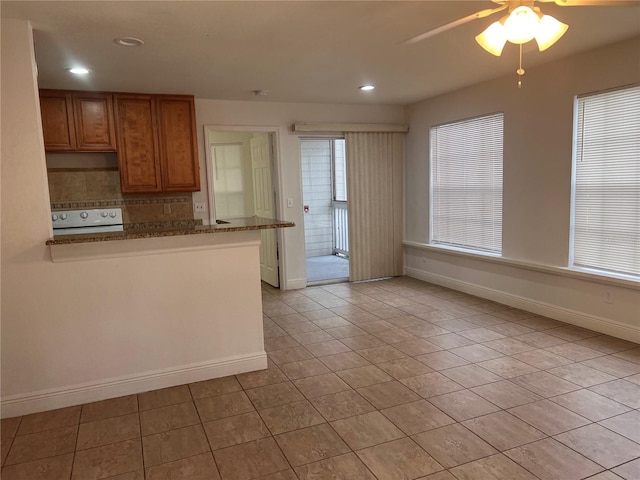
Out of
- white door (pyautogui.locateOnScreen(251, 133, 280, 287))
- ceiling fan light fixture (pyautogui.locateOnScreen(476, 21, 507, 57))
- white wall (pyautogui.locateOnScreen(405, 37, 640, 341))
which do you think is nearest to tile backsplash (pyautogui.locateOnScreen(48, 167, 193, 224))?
white door (pyautogui.locateOnScreen(251, 133, 280, 287))

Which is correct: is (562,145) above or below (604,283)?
above

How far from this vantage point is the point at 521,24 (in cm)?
191

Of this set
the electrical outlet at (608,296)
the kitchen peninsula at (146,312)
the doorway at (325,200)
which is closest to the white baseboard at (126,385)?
the kitchen peninsula at (146,312)

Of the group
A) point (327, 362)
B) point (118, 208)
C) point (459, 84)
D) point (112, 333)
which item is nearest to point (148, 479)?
point (112, 333)

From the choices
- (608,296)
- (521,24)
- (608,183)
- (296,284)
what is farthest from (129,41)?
(608,296)

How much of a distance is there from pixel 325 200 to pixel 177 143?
3803 millimetres

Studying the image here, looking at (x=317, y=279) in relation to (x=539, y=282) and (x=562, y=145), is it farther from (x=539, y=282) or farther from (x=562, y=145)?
(x=562, y=145)

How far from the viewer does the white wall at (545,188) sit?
11.8 ft

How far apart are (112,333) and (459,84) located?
13.5ft

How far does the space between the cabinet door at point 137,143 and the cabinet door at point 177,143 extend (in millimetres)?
83

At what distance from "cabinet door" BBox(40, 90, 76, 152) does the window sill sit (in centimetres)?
430

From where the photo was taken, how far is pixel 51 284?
2.71m

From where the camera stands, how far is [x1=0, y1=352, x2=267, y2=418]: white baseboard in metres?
2.71

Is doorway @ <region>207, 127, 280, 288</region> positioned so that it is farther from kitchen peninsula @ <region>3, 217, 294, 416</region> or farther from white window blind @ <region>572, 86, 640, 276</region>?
white window blind @ <region>572, 86, 640, 276</region>
